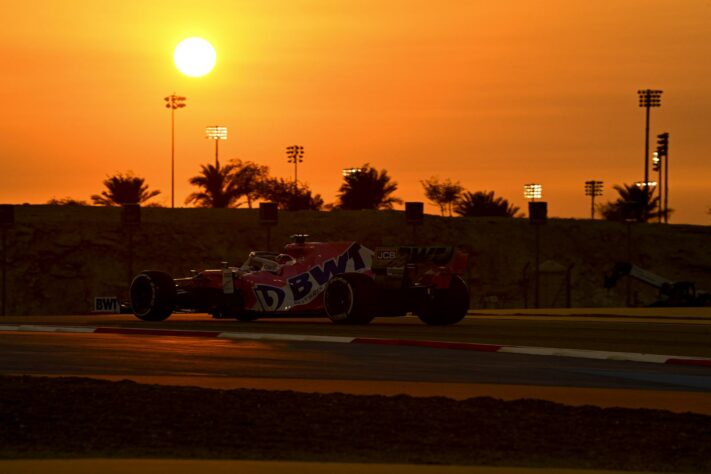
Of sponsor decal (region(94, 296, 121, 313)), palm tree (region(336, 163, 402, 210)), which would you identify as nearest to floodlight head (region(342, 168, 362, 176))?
palm tree (region(336, 163, 402, 210))

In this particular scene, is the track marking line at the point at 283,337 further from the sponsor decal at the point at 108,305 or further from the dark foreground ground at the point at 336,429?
the sponsor decal at the point at 108,305

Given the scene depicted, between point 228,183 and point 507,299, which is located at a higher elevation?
point 228,183

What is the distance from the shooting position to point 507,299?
10069cm

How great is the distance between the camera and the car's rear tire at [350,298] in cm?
2595

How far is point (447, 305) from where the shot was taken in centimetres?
2695

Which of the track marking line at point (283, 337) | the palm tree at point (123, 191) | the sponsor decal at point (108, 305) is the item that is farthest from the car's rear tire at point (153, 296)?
the palm tree at point (123, 191)

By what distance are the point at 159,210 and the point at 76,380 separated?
3723 inches

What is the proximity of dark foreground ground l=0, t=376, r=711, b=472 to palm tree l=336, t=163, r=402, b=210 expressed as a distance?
103 metres

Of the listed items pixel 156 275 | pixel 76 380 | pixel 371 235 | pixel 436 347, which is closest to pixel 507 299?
pixel 371 235

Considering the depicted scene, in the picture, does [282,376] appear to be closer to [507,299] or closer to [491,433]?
[491,433]

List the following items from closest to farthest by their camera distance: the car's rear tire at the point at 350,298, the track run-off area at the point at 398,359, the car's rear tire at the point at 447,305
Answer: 1. the track run-off area at the point at 398,359
2. the car's rear tire at the point at 350,298
3. the car's rear tire at the point at 447,305

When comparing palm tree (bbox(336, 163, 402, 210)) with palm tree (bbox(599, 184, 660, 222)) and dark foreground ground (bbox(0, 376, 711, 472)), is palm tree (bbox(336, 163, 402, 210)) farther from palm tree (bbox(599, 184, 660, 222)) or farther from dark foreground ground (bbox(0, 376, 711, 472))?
dark foreground ground (bbox(0, 376, 711, 472))

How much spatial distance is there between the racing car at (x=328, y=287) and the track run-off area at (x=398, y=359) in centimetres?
92

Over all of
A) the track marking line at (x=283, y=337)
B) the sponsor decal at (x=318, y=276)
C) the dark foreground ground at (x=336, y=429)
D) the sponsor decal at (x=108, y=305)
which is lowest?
the sponsor decal at (x=108, y=305)
